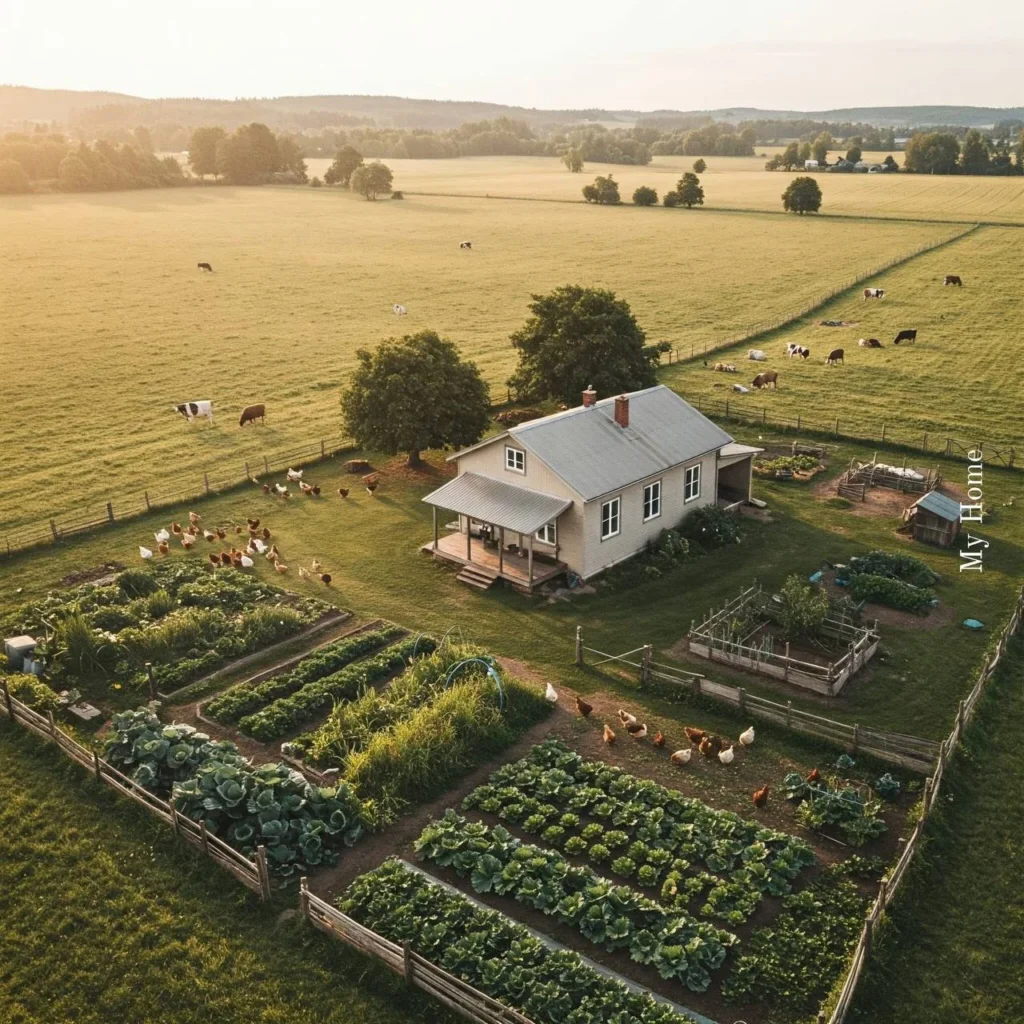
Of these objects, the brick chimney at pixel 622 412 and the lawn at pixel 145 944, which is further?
the brick chimney at pixel 622 412

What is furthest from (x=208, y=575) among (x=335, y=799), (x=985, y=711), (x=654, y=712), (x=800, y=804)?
(x=985, y=711)

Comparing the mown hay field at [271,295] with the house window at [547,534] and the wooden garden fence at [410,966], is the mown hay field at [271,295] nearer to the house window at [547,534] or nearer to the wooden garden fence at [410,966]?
the house window at [547,534]

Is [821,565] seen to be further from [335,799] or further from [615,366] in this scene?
[335,799]

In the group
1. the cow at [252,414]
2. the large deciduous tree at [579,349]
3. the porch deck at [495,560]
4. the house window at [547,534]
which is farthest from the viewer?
the cow at [252,414]

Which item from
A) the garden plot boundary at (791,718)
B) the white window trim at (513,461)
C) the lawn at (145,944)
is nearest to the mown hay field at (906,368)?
the white window trim at (513,461)

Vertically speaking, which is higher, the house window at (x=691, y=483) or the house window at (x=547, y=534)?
the house window at (x=691, y=483)

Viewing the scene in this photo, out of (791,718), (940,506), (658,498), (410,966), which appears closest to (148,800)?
(410,966)
